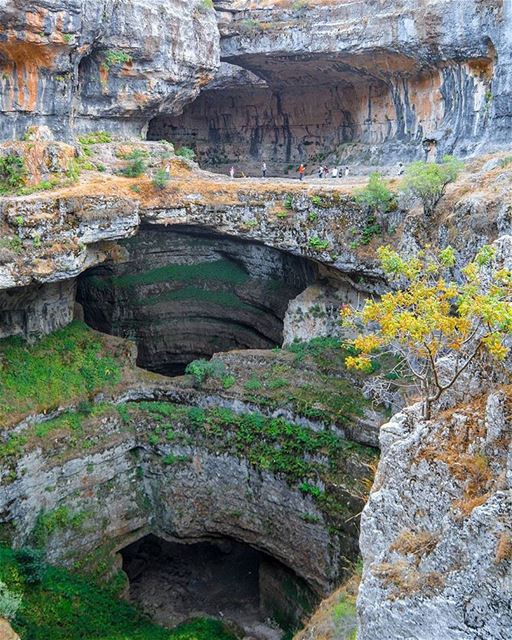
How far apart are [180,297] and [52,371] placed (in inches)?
308

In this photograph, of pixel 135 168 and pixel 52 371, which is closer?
pixel 52 371

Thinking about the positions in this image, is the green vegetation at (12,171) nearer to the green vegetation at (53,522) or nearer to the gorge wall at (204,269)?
the gorge wall at (204,269)

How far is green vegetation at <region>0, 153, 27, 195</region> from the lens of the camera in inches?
712

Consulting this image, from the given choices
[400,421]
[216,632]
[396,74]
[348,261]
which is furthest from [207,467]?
[396,74]

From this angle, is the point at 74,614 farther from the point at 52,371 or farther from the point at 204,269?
the point at 204,269

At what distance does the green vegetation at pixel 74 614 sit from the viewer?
15.1 meters

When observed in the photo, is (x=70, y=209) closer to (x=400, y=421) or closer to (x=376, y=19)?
(x=400, y=421)

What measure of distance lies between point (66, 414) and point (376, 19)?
61.1 ft

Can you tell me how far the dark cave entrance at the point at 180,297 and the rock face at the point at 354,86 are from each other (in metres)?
7.43

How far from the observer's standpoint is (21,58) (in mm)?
20000

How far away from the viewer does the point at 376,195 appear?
1803 cm

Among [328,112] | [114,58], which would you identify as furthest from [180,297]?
[328,112]

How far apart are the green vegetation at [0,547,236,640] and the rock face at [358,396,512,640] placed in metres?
10.7

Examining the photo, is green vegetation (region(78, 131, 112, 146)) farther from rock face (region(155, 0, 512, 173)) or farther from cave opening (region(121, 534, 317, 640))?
cave opening (region(121, 534, 317, 640))
